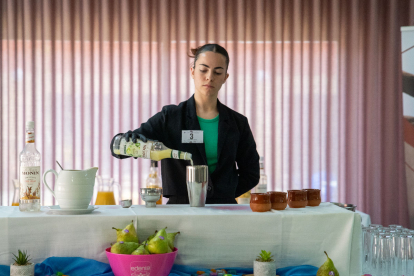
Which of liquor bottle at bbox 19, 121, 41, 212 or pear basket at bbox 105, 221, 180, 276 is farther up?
liquor bottle at bbox 19, 121, 41, 212

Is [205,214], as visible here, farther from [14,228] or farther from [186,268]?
[14,228]

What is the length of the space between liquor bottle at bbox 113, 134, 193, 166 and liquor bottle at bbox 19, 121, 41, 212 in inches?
11.7

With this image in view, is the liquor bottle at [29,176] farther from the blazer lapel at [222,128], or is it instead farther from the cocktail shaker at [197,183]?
the blazer lapel at [222,128]

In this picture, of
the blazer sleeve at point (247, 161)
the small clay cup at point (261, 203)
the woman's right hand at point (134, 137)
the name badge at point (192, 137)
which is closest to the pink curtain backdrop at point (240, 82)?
the blazer sleeve at point (247, 161)

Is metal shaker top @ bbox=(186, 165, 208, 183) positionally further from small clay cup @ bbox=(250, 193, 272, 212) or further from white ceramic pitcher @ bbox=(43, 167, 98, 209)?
white ceramic pitcher @ bbox=(43, 167, 98, 209)

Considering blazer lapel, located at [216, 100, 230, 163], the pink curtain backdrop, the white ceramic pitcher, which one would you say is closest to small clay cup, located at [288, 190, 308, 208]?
blazer lapel, located at [216, 100, 230, 163]

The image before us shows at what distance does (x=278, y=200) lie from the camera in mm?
1418

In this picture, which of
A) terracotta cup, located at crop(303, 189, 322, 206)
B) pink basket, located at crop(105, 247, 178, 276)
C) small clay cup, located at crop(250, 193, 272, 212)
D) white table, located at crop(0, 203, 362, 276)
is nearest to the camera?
pink basket, located at crop(105, 247, 178, 276)

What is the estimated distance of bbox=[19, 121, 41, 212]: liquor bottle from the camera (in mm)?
1358

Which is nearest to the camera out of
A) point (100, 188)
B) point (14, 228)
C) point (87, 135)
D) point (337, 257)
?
point (14, 228)

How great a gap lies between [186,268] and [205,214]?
0.60ft

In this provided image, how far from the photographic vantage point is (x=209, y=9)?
3.87m

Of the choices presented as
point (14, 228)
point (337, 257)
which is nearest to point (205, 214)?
point (337, 257)

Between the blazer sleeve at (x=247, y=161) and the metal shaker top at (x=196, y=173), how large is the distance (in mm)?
573
